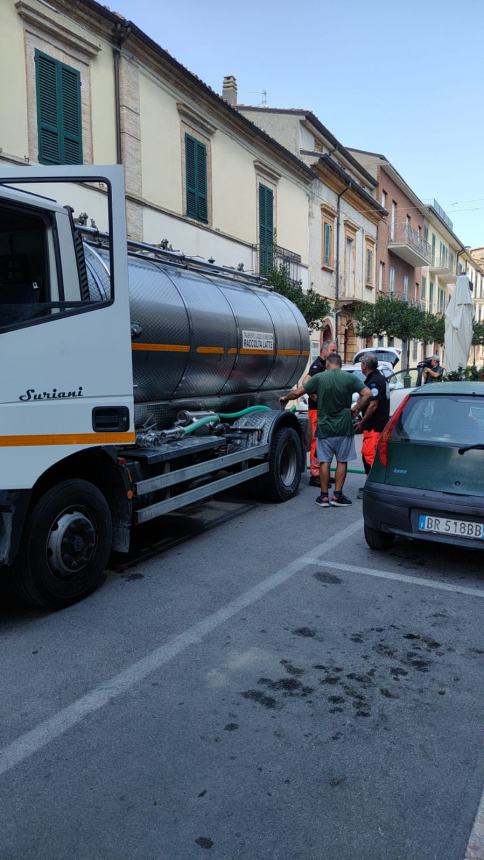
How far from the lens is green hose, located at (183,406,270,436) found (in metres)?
6.03

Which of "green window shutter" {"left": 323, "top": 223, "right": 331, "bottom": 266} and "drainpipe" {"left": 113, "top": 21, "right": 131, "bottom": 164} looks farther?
"green window shutter" {"left": 323, "top": 223, "right": 331, "bottom": 266}

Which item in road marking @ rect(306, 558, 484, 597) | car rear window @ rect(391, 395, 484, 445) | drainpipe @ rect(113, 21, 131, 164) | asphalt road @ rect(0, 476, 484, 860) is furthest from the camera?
drainpipe @ rect(113, 21, 131, 164)

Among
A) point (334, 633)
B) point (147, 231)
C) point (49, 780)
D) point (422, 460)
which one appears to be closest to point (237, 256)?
point (147, 231)

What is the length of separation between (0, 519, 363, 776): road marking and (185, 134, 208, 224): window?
41.1 ft

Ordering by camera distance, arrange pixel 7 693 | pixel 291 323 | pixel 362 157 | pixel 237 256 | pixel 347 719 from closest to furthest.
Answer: pixel 347 719 < pixel 7 693 < pixel 291 323 < pixel 237 256 < pixel 362 157

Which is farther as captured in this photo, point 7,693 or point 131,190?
point 131,190

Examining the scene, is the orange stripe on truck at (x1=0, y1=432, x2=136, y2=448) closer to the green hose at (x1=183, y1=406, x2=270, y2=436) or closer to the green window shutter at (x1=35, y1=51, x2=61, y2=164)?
the green hose at (x1=183, y1=406, x2=270, y2=436)

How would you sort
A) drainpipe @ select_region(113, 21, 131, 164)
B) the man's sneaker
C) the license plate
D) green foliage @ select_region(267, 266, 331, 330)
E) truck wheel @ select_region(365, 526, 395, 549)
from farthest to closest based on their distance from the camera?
green foliage @ select_region(267, 266, 331, 330), drainpipe @ select_region(113, 21, 131, 164), the man's sneaker, truck wheel @ select_region(365, 526, 395, 549), the license plate

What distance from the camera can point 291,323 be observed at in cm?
829

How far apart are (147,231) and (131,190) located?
89 centimetres

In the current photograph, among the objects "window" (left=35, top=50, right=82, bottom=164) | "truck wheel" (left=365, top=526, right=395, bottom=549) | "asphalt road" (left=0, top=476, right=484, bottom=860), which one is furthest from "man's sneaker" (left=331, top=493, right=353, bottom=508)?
"window" (left=35, top=50, right=82, bottom=164)

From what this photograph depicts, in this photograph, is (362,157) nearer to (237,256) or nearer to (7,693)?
(237,256)

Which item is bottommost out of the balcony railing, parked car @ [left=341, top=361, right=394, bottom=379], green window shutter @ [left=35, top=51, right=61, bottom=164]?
parked car @ [left=341, top=361, right=394, bottom=379]

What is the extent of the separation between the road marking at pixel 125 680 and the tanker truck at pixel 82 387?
91cm
